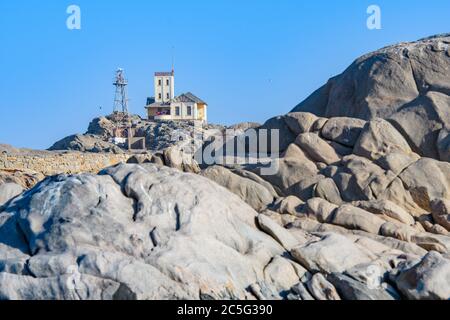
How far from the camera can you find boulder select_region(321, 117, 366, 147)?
2542 cm

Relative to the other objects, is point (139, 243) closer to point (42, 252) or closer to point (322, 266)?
Answer: point (42, 252)

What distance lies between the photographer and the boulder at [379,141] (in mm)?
24156

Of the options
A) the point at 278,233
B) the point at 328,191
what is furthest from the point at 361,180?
the point at 278,233

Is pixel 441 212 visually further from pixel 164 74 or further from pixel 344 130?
pixel 164 74

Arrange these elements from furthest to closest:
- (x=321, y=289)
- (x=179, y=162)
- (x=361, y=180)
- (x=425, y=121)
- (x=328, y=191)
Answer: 1. (x=425, y=121)
2. (x=179, y=162)
3. (x=328, y=191)
4. (x=361, y=180)
5. (x=321, y=289)

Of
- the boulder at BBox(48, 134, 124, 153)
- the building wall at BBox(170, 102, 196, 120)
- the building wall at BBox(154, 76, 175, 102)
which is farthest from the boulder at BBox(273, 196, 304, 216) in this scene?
the building wall at BBox(154, 76, 175, 102)

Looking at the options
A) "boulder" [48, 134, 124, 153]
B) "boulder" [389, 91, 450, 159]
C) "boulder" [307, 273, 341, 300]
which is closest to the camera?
"boulder" [307, 273, 341, 300]

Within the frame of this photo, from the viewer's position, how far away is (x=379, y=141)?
24391 millimetres

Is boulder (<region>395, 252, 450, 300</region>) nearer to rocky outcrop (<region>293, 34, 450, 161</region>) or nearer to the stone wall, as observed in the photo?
rocky outcrop (<region>293, 34, 450, 161</region>)

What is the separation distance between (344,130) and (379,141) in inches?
66.2

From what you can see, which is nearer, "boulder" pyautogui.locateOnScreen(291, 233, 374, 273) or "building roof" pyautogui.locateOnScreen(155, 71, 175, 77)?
"boulder" pyautogui.locateOnScreen(291, 233, 374, 273)

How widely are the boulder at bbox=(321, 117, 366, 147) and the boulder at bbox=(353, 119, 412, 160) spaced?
0.53 meters

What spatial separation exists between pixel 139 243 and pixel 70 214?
1.85 metres
